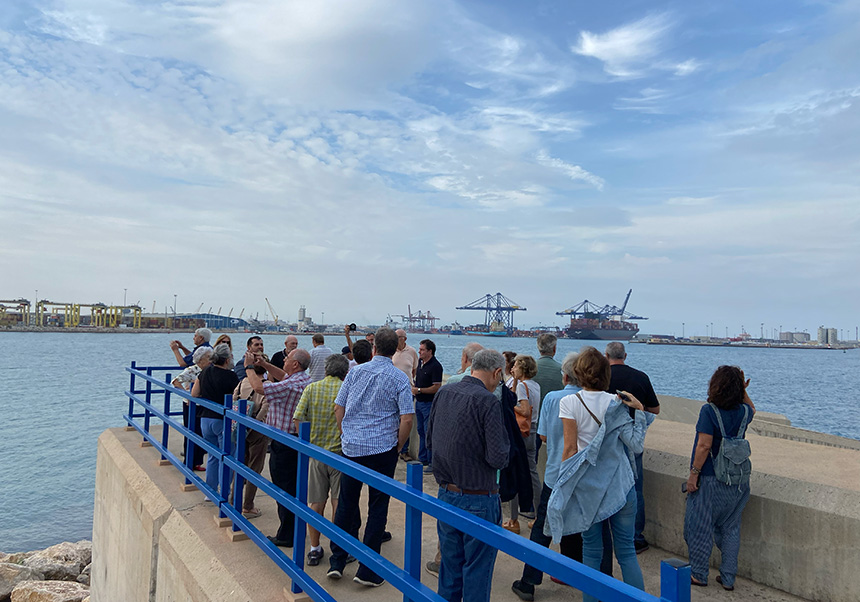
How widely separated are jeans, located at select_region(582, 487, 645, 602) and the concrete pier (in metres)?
0.63

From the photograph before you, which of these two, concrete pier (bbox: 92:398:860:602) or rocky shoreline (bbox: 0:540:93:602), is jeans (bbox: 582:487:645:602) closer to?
concrete pier (bbox: 92:398:860:602)

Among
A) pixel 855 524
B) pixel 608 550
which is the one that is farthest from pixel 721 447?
pixel 608 550

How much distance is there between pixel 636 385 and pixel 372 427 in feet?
6.34

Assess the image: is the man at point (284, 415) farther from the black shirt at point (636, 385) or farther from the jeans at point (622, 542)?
the black shirt at point (636, 385)

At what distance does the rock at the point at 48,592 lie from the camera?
8703mm

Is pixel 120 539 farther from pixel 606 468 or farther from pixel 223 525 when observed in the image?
pixel 606 468

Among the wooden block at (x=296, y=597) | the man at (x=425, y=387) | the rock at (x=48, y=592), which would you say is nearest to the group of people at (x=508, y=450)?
the wooden block at (x=296, y=597)

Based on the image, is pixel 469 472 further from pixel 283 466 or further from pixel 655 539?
pixel 655 539

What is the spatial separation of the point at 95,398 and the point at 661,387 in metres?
46.1

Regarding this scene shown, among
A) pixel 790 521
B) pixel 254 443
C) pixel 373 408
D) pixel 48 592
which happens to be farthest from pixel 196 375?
pixel 790 521

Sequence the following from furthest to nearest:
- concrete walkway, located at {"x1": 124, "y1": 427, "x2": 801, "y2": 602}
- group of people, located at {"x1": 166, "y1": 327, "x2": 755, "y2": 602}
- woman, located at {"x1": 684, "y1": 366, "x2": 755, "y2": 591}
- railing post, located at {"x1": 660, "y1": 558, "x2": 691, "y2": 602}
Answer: woman, located at {"x1": 684, "y1": 366, "x2": 755, "y2": 591}
concrete walkway, located at {"x1": 124, "y1": 427, "x2": 801, "y2": 602}
group of people, located at {"x1": 166, "y1": 327, "x2": 755, "y2": 602}
railing post, located at {"x1": 660, "y1": 558, "x2": 691, "y2": 602}

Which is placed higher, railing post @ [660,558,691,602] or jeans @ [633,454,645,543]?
railing post @ [660,558,691,602]

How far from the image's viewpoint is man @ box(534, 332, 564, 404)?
5.10 meters

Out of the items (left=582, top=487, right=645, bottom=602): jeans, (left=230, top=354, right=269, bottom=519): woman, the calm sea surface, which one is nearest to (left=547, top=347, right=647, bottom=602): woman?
(left=582, top=487, right=645, bottom=602): jeans
